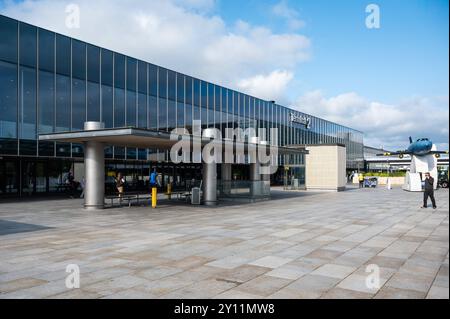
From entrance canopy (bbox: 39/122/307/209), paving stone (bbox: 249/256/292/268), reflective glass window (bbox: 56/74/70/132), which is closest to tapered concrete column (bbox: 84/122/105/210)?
entrance canopy (bbox: 39/122/307/209)

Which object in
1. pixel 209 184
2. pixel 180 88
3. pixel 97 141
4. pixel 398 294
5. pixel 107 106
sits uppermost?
pixel 180 88

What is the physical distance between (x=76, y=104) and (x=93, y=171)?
28.4ft

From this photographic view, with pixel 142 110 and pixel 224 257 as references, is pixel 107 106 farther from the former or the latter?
pixel 224 257

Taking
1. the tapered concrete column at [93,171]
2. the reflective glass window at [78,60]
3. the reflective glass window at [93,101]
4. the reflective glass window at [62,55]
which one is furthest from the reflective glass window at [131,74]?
the tapered concrete column at [93,171]

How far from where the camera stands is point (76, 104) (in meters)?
25.6

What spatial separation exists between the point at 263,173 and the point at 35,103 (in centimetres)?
1711

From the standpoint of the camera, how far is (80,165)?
3075cm

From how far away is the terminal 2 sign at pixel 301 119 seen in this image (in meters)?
55.3

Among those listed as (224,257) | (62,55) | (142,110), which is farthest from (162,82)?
(224,257)

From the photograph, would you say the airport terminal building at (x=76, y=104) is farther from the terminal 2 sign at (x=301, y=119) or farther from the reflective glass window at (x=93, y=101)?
the terminal 2 sign at (x=301, y=119)

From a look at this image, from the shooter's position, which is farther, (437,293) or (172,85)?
(172,85)

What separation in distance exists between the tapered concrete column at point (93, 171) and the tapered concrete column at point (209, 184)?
5.48m
